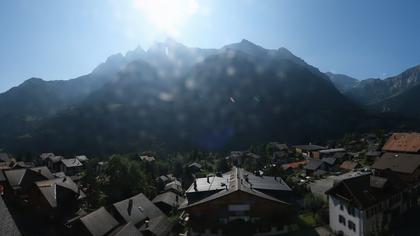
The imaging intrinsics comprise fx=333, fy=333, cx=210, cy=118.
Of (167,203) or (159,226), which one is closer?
(159,226)

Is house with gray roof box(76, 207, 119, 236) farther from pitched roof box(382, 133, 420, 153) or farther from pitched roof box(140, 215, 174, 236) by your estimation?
pitched roof box(382, 133, 420, 153)

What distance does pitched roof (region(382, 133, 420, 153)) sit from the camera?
67.1m

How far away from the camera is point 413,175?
49312 mm

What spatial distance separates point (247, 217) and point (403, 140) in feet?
164

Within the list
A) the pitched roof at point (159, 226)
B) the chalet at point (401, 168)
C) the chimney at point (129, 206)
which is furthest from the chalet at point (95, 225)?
the chalet at point (401, 168)

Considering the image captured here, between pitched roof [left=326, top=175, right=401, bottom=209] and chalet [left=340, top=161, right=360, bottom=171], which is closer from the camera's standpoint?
pitched roof [left=326, top=175, right=401, bottom=209]

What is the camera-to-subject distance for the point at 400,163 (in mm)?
52625

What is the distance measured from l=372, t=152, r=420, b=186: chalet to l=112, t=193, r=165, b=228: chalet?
3391 centimetres

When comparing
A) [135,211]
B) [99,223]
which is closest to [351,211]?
[135,211]

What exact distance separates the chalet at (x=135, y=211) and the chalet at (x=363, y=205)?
22902 millimetres

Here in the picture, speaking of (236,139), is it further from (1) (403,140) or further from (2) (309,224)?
(2) (309,224)

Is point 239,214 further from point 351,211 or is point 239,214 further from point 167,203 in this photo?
point 167,203

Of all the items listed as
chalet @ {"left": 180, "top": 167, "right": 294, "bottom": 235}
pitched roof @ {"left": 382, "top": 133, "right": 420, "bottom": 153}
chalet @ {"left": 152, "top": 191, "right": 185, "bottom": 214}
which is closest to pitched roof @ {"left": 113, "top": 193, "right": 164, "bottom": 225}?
chalet @ {"left": 152, "top": 191, "right": 185, "bottom": 214}

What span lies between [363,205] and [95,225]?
28178mm
